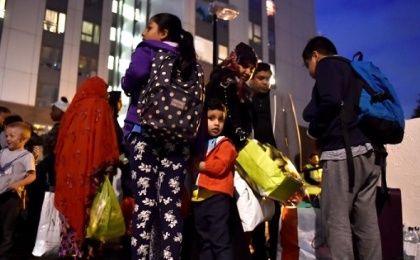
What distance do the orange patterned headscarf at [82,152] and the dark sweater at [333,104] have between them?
1.96 meters

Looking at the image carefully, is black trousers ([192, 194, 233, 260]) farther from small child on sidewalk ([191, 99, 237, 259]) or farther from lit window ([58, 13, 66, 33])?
lit window ([58, 13, 66, 33])

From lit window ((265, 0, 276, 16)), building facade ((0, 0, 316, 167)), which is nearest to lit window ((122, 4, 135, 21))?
building facade ((0, 0, 316, 167))

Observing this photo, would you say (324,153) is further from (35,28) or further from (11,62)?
(35,28)

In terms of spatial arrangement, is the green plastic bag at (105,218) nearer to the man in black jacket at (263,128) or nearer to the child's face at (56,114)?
the man in black jacket at (263,128)

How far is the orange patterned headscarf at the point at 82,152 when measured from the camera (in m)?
3.45

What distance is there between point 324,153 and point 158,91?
1395mm

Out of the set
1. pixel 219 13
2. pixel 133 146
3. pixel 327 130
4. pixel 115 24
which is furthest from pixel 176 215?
pixel 115 24

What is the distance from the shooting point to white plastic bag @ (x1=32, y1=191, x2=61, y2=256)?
3.69m

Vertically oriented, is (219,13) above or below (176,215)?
above

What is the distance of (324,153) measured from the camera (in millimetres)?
2961

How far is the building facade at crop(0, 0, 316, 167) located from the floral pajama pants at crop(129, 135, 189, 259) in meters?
16.0

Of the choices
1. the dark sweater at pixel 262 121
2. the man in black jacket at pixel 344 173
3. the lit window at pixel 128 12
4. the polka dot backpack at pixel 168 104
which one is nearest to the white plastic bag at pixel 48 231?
the polka dot backpack at pixel 168 104

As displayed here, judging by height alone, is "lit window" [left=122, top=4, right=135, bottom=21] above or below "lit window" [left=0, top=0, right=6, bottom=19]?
above

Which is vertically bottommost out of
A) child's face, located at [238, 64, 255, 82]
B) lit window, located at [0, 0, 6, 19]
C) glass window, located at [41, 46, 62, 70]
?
child's face, located at [238, 64, 255, 82]
